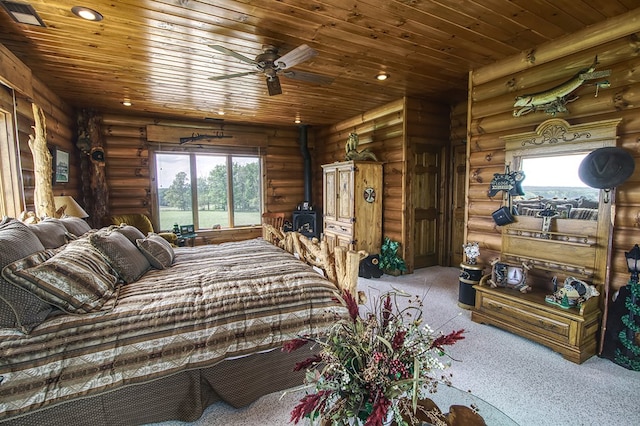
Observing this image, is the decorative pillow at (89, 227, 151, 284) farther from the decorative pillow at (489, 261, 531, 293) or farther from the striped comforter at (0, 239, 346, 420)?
the decorative pillow at (489, 261, 531, 293)

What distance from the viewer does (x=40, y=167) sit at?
324 cm

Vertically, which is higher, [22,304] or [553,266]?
[22,304]

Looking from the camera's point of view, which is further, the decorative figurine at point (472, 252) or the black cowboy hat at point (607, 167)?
the decorative figurine at point (472, 252)

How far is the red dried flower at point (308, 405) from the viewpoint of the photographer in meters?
0.87

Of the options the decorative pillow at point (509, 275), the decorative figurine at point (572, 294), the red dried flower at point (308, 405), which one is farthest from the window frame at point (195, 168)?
the red dried flower at point (308, 405)

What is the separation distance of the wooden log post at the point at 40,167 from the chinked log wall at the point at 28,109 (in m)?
0.05

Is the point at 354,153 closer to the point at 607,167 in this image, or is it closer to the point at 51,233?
the point at 607,167

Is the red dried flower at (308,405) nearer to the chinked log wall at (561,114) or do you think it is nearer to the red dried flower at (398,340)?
the red dried flower at (398,340)

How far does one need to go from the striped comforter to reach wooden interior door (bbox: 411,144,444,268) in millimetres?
3260

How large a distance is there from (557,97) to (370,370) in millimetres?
3046

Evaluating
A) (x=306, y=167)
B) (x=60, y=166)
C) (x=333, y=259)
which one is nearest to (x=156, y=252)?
(x=333, y=259)

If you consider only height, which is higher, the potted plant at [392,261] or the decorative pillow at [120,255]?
the decorative pillow at [120,255]

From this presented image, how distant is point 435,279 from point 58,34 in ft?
17.4

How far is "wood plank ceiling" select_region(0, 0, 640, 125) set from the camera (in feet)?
7.32
